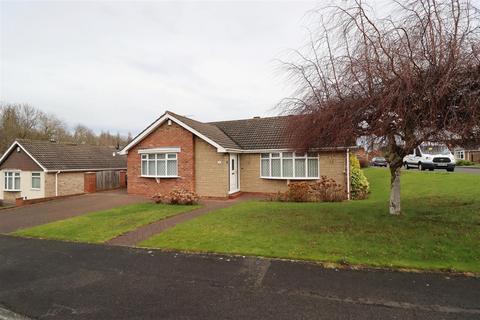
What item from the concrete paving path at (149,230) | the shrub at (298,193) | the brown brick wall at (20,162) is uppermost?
the brown brick wall at (20,162)

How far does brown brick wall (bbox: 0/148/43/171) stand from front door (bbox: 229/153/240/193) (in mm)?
15068

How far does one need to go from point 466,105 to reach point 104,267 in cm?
808

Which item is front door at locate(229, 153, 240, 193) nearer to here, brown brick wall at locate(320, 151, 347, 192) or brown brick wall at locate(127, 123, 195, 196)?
brown brick wall at locate(127, 123, 195, 196)

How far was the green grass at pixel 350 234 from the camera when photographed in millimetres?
5875

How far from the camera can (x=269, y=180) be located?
17.2m

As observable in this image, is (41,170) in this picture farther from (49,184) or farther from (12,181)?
(12,181)

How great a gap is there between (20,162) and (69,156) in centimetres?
339

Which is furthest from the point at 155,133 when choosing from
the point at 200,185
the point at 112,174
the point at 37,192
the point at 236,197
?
the point at 37,192

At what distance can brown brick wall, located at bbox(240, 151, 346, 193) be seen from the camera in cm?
1555

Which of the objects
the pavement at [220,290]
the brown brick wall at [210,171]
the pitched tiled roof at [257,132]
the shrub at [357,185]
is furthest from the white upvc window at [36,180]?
the shrub at [357,185]

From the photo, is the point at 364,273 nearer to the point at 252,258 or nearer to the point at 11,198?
the point at 252,258

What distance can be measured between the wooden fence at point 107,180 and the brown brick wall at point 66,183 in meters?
1.62

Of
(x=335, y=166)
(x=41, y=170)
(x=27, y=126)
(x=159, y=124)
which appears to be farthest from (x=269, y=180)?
(x=27, y=126)

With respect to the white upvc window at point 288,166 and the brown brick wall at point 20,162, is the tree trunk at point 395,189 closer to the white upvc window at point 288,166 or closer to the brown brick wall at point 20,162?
the white upvc window at point 288,166
